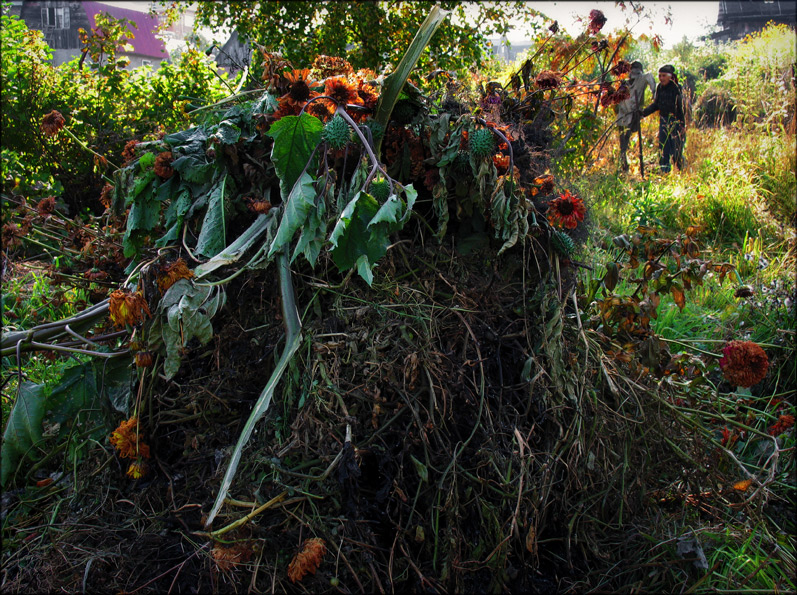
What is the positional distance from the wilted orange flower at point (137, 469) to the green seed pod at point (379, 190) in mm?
1009

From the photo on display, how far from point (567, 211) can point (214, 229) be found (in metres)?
1.08

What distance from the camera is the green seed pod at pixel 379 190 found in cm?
147

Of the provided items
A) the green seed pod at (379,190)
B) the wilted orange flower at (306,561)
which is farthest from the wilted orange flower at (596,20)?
the wilted orange flower at (306,561)

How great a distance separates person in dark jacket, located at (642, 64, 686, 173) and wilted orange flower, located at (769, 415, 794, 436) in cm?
563

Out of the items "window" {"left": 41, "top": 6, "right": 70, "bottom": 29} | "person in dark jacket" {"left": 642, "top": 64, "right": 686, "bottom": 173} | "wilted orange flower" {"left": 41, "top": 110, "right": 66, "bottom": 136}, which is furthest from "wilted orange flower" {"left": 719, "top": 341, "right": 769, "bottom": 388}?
"window" {"left": 41, "top": 6, "right": 70, "bottom": 29}

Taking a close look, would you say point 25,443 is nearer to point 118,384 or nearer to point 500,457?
point 118,384

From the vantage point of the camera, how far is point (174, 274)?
4.90ft

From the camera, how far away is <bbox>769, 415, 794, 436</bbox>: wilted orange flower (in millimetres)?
2176

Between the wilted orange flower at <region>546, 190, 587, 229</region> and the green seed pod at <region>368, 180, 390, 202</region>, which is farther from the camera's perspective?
the wilted orange flower at <region>546, 190, 587, 229</region>

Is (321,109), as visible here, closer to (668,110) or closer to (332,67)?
(332,67)

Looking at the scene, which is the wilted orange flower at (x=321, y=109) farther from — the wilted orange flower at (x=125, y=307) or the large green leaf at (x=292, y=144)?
the wilted orange flower at (x=125, y=307)

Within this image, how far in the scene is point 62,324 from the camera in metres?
1.68

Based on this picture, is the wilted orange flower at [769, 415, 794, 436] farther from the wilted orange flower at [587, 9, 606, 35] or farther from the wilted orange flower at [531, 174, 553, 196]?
the wilted orange flower at [587, 9, 606, 35]

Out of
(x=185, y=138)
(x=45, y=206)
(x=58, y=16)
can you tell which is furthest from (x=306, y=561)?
(x=58, y=16)
